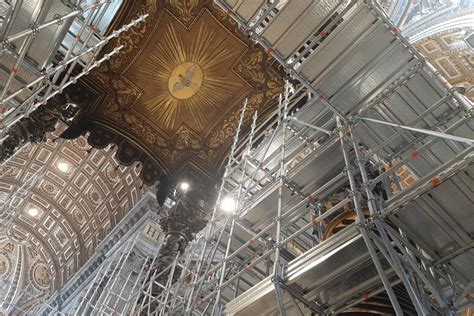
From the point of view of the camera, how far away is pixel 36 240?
65.0ft

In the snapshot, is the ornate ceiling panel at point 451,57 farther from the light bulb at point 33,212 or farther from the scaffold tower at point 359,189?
the light bulb at point 33,212

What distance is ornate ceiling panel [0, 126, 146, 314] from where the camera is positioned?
53.4ft

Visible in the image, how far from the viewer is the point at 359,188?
15.2 feet

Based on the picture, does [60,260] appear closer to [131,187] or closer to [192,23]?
[131,187]

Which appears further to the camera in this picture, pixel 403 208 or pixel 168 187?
pixel 168 187

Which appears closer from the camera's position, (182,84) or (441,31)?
(441,31)

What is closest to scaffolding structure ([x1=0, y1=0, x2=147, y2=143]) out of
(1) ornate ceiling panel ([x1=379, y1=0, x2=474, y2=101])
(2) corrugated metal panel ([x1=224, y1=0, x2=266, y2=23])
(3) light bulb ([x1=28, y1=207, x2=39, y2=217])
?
(2) corrugated metal panel ([x1=224, y1=0, x2=266, y2=23])

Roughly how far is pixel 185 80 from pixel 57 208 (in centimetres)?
1067

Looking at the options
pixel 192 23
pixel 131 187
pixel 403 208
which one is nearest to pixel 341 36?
pixel 403 208

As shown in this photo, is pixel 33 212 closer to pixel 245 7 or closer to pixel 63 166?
pixel 63 166

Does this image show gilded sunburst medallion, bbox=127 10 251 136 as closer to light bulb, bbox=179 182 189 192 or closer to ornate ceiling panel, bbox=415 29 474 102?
light bulb, bbox=179 182 189 192

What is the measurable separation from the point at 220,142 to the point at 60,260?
1178 cm

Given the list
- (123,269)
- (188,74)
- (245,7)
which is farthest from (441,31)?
(123,269)

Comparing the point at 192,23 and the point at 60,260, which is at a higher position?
the point at 60,260
